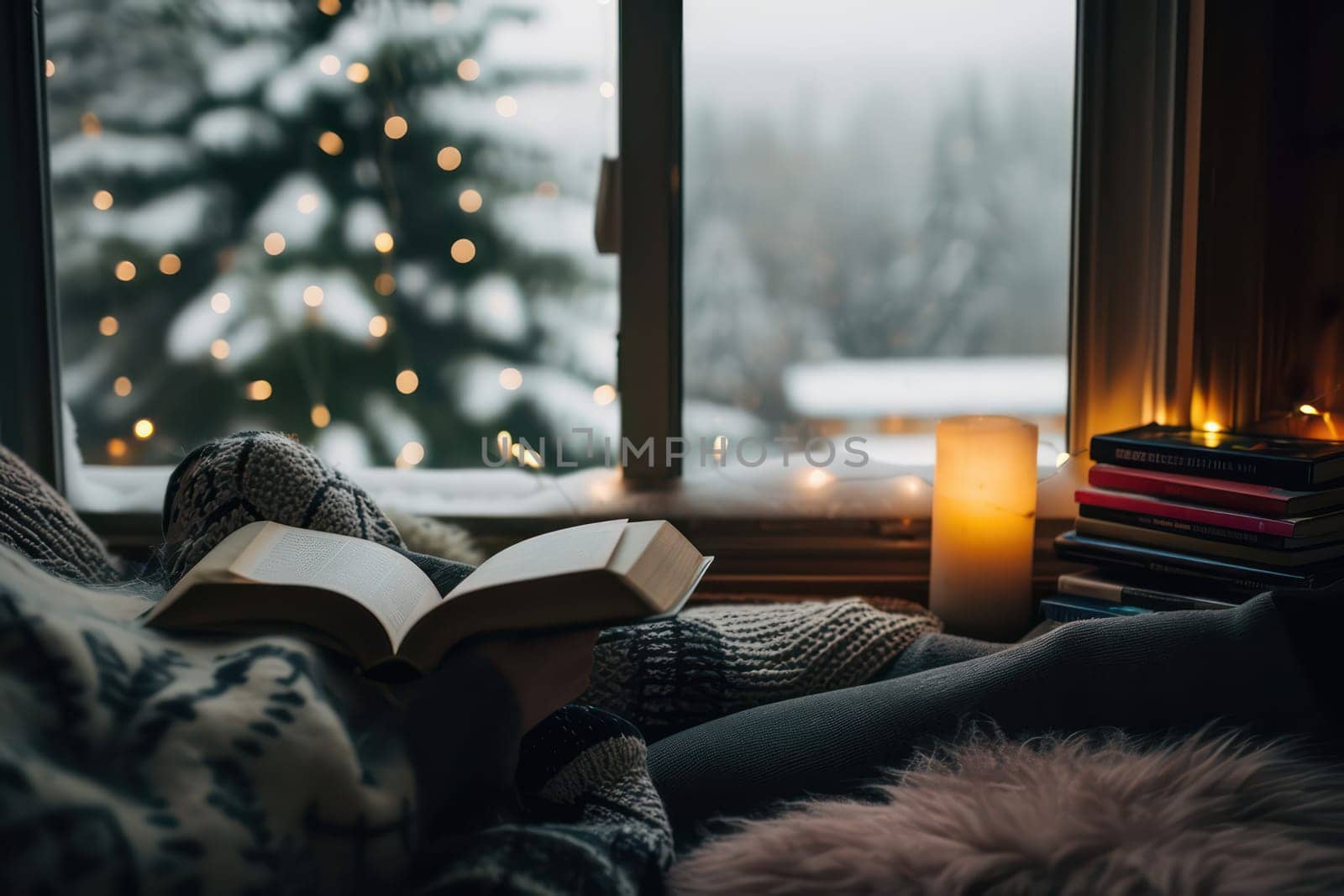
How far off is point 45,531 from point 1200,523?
122 centimetres

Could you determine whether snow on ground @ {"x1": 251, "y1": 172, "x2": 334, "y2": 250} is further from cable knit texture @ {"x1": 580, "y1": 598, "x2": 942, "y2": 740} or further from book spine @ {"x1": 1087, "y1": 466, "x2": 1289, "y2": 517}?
book spine @ {"x1": 1087, "y1": 466, "x2": 1289, "y2": 517}

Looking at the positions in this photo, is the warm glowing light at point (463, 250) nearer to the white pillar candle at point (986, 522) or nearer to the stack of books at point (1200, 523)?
the white pillar candle at point (986, 522)

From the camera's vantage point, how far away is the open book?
2.28 ft

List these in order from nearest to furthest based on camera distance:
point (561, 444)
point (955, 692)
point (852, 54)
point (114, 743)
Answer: point (114, 743), point (955, 692), point (852, 54), point (561, 444)

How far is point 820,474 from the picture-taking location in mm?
1688

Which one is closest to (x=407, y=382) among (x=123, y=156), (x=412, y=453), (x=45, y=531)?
(x=412, y=453)

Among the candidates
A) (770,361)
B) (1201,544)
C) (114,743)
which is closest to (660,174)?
(770,361)

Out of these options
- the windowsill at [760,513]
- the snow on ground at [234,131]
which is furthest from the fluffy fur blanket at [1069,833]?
the snow on ground at [234,131]

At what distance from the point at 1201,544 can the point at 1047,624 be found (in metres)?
0.19

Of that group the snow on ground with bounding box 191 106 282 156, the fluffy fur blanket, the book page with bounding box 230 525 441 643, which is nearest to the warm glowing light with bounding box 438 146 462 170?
the snow on ground with bounding box 191 106 282 156

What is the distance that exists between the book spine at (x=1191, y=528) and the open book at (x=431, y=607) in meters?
0.77

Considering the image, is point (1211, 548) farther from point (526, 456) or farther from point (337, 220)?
point (337, 220)

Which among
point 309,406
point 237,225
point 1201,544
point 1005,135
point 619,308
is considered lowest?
point 1201,544

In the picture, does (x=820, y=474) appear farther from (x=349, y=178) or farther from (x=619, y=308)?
(x=349, y=178)
